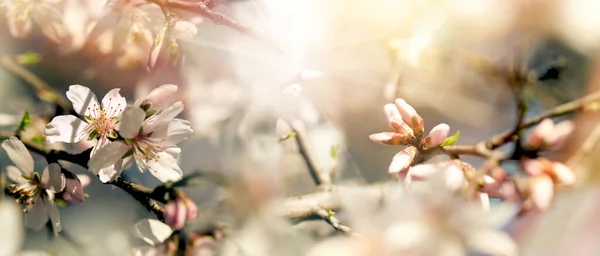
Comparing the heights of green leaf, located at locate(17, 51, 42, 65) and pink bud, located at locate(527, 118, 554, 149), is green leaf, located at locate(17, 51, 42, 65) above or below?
below

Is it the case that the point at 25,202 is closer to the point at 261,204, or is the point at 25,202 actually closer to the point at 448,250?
the point at 261,204

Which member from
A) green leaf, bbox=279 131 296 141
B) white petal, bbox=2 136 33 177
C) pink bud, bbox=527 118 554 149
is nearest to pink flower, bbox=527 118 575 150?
pink bud, bbox=527 118 554 149

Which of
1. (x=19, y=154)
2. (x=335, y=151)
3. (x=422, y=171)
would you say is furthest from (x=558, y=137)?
(x=19, y=154)

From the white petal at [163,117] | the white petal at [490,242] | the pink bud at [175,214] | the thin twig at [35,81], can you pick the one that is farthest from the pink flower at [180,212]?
the white petal at [490,242]

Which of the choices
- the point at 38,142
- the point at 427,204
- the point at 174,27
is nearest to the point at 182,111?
the point at 174,27

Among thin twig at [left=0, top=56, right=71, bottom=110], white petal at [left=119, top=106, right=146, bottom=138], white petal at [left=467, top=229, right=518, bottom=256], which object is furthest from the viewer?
thin twig at [left=0, top=56, right=71, bottom=110]

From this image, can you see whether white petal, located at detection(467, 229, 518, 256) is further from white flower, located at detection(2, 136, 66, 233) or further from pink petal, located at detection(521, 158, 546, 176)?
white flower, located at detection(2, 136, 66, 233)

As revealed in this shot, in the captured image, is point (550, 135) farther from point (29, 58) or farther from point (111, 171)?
point (29, 58)
